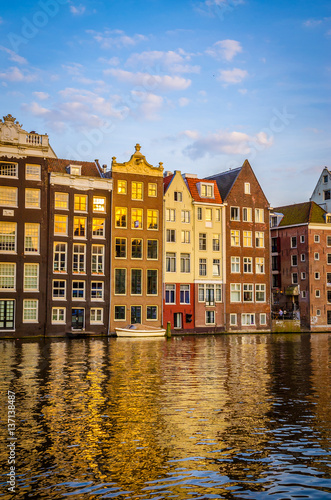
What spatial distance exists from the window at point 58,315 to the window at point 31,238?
23.5 ft

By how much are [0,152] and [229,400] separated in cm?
5087

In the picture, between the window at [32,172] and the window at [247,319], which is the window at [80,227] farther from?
the window at [247,319]

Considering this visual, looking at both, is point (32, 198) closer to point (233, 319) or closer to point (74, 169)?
point (74, 169)

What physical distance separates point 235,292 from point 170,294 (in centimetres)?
1139

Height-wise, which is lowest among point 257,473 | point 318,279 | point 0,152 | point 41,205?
point 257,473

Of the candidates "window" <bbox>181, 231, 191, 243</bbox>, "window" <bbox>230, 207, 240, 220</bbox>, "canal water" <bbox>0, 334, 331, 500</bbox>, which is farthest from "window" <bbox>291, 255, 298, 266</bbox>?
"canal water" <bbox>0, 334, 331, 500</bbox>

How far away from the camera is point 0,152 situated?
66.8 meters

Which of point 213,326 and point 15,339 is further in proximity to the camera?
point 213,326

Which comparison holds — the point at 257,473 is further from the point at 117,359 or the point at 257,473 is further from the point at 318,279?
the point at 318,279

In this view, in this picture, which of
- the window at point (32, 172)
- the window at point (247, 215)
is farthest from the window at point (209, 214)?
the window at point (32, 172)

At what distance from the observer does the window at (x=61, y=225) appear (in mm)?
70000

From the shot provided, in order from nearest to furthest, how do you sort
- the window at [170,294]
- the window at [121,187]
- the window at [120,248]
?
the window at [120,248]
the window at [121,187]
the window at [170,294]

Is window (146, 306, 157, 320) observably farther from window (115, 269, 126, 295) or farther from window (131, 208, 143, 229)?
window (131, 208, 143, 229)

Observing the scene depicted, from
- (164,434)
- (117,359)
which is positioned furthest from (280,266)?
(164,434)
